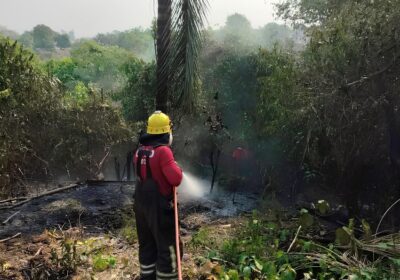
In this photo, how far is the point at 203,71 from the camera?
55.7 ft

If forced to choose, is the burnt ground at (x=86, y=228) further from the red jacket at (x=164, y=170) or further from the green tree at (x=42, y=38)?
the green tree at (x=42, y=38)

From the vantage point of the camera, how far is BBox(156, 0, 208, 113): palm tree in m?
6.82

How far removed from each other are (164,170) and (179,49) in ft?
10.9

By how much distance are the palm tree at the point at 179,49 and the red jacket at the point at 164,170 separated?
278 cm

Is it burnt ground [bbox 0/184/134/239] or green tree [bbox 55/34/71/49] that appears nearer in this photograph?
burnt ground [bbox 0/184/134/239]

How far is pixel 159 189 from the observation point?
14.1 ft

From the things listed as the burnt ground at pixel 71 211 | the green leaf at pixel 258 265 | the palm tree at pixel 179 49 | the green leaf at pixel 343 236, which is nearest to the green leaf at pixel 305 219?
the green leaf at pixel 343 236

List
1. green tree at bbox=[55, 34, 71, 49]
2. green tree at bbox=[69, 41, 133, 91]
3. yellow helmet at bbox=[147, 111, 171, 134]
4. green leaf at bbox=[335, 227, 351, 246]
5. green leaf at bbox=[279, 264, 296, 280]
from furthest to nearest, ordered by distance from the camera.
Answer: green tree at bbox=[55, 34, 71, 49], green tree at bbox=[69, 41, 133, 91], green leaf at bbox=[335, 227, 351, 246], yellow helmet at bbox=[147, 111, 171, 134], green leaf at bbox=[279, 264, 296, 280]

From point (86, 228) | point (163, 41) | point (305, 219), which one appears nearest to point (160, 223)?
point (305, 219)

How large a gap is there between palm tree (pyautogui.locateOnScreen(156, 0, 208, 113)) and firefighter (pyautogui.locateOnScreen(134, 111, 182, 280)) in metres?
2.59

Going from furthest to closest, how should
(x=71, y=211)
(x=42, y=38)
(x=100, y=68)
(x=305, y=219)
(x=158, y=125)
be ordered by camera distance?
1. (x=42, y=38)
2. (x=100, y=68)
3. (x=71, y=211)
4. (x=305, y=219)
5. (x=158, y=125)

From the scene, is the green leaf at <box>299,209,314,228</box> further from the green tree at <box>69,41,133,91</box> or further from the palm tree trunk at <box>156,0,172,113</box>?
the green tree at <box>69,41,133,91</box>

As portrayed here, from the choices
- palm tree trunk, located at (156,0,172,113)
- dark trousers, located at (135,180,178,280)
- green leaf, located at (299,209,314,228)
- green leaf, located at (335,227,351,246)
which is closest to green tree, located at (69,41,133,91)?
palm tree trunk, located at (156,0,172,113)

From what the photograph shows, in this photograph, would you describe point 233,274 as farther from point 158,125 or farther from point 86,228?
point 86,228
